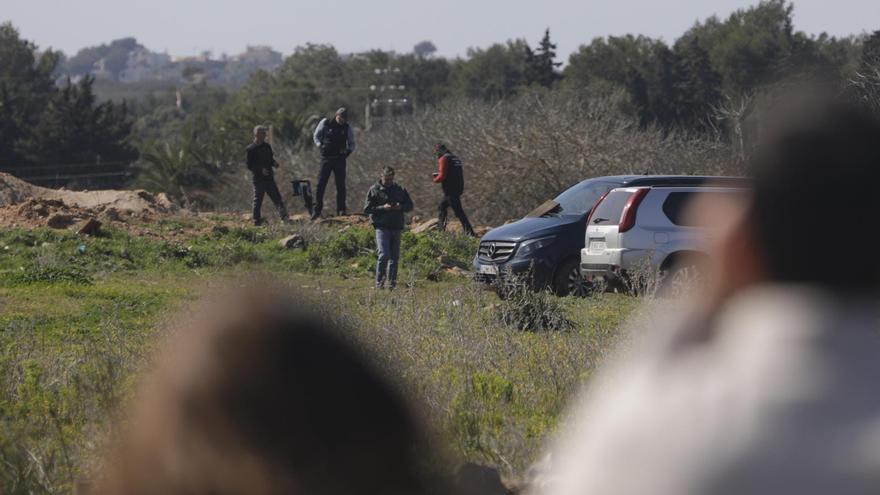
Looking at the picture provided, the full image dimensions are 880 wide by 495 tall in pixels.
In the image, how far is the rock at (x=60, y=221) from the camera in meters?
21.7

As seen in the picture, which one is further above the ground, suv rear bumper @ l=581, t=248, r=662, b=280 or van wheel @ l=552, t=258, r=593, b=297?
suv rear bumper @ l=581, t=248, r=662, b=280

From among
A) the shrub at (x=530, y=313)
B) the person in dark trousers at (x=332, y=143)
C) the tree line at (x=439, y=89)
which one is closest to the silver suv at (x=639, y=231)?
the shrub at (x=530, y=313)

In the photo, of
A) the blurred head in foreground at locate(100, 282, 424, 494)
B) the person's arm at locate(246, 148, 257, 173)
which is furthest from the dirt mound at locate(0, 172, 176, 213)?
the blurred head in foreground at locate(100, 282, 424, 494)

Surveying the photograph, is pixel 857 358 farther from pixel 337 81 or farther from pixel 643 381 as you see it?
pixel 337 81

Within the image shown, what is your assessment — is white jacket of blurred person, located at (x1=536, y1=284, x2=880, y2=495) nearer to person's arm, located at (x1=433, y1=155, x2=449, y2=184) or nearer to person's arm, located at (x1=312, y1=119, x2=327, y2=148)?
person's arm, located at (x1=433, y1=155, x2=449, y2=184)

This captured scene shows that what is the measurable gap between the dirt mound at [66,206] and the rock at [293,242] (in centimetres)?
367

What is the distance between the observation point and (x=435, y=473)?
13.5 ft

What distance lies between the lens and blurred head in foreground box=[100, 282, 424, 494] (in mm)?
3402

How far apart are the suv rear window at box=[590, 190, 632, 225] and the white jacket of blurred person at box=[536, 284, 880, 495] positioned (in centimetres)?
1338

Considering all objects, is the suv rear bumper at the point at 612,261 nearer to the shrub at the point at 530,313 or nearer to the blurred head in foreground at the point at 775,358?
the shrub at the point at 530,313

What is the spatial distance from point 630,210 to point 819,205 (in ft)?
43.9

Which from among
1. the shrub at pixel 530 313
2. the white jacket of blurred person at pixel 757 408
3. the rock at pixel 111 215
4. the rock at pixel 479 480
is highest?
the white jacket of blurred person at pixel 757 408

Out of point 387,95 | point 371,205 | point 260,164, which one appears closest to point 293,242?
point 260,164

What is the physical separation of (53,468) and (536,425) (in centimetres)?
211
